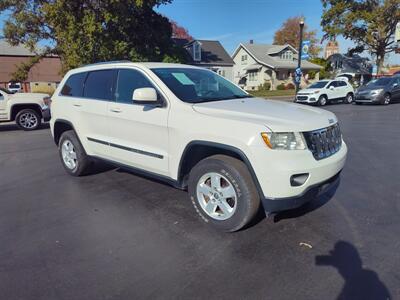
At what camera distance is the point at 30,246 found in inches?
131

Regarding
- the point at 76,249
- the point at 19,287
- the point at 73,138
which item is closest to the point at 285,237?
the point at 76,249

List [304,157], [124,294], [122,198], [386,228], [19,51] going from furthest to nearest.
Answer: [19,51] → [122,198] → [386,228] → [304,157] → [124,294]

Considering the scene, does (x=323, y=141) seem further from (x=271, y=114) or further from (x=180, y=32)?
(x=180, y=32)

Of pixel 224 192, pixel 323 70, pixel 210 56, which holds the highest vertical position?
pixel 210 56

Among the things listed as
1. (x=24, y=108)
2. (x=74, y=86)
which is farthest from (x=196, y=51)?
(x=74, y=86)

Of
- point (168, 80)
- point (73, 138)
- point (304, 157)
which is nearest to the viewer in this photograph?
point (304, 157)

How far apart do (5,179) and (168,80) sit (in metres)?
3.67

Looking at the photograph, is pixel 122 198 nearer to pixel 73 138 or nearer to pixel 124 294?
pixel 73 138

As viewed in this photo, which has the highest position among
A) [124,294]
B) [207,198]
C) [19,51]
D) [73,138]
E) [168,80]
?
[19,51]

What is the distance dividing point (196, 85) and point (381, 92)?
17.5m

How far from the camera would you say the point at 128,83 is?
14.3 feet

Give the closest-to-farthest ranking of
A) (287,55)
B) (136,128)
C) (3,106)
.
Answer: (136,128)
(3,106)
(287,55)

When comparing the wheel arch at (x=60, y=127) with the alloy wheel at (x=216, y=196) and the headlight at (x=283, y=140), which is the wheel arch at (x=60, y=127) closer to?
the alloy wheel at (x=216, y=196)

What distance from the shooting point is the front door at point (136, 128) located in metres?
3.84
